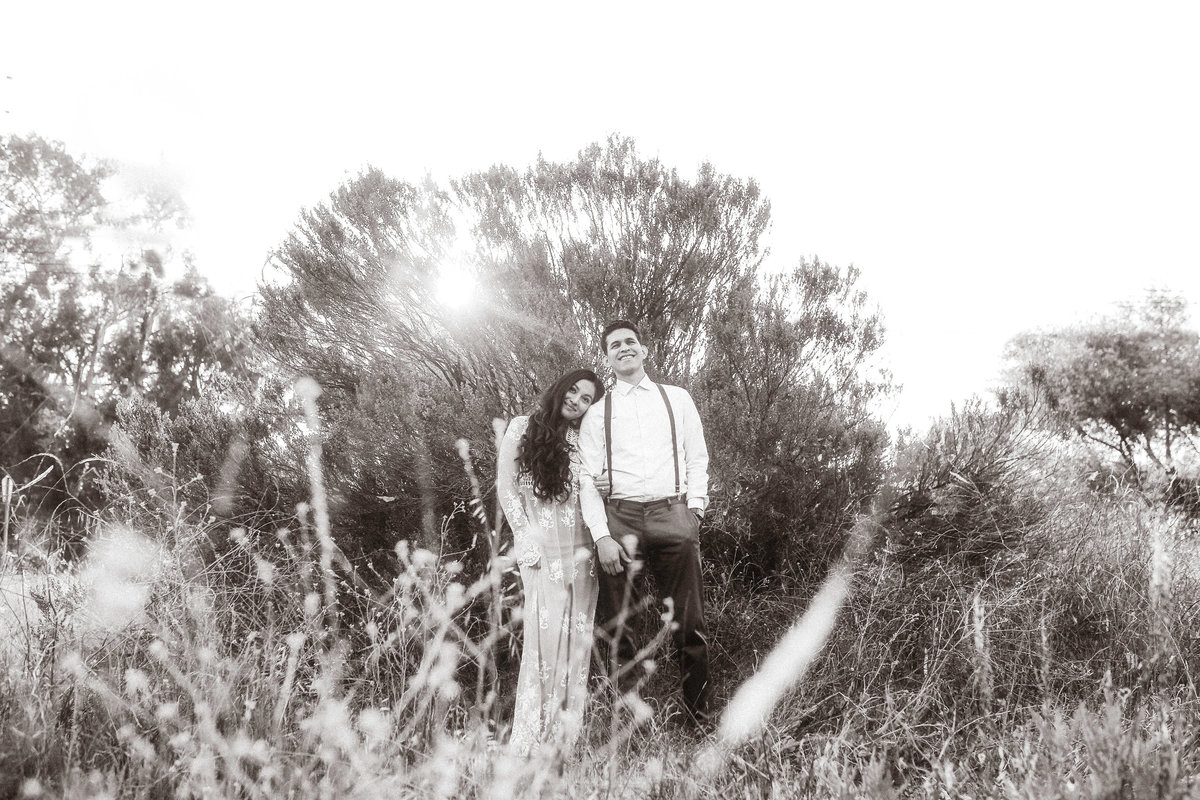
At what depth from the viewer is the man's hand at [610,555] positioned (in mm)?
3012

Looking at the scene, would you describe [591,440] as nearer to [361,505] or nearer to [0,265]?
[361,505]

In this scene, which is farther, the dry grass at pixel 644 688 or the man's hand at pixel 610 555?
the man's hand at pixel 610 555

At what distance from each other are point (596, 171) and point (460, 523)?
10.6 feet

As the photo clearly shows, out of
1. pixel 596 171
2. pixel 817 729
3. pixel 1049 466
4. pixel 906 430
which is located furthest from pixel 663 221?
pixel 817 729

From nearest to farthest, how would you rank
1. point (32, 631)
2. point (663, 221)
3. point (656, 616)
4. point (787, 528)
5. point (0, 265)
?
point (32, 631)
point (656, 616)
point (787, 528)
point (663, 221)
point (0, 265)

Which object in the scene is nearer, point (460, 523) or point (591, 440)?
point (591, 440)

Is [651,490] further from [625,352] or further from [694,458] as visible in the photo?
[625,352]

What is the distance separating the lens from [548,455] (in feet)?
10.5

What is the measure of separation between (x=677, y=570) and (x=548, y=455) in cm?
74

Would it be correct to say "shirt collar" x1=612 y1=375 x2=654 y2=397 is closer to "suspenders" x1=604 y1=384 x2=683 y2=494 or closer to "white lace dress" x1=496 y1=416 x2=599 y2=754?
"suspenders" x1=604 y1=384 x2=683 y2=494

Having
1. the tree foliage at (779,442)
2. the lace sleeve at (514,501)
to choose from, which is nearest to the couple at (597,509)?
the lace sleeve at (514,501)

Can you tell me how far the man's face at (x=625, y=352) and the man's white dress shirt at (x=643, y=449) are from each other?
9 centimetres

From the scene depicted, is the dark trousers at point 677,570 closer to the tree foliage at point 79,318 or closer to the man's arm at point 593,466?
the man's arm at point 593,466

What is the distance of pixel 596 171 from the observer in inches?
245
